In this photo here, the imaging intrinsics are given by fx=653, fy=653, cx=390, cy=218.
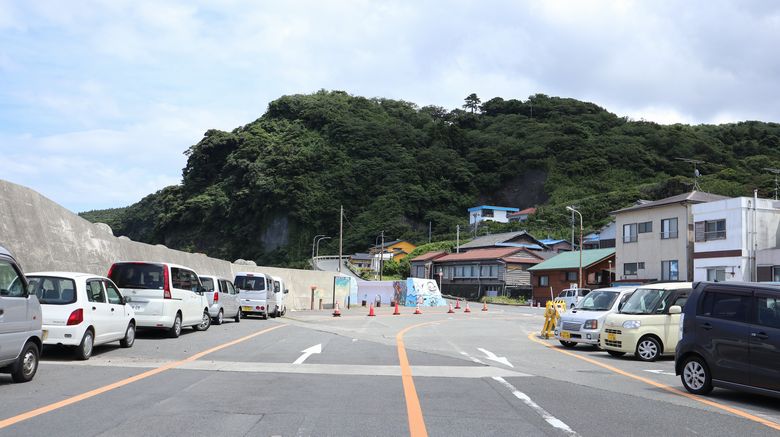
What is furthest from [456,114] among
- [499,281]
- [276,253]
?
[499,281]

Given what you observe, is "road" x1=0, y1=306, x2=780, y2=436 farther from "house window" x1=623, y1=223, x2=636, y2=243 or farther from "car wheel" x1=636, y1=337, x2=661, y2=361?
"house window" x1=623, y1=223, x2=636, y2=243

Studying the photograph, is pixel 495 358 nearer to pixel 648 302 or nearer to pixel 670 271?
pixel 648 302

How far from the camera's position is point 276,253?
96.6m

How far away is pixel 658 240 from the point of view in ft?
164

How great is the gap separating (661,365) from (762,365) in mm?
5740

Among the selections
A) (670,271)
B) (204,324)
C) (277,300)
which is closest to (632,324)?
(204,324)

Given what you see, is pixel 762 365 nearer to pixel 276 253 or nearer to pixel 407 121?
pixel 276 253

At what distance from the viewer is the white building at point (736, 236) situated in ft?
136

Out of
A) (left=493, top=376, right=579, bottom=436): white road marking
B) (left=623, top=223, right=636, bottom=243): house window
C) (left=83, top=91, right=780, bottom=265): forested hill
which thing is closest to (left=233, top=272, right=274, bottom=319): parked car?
(left=493, top=376, right=579, bottom=436): white road marking

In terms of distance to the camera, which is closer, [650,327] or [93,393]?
[93,393]

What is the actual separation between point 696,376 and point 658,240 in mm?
43088

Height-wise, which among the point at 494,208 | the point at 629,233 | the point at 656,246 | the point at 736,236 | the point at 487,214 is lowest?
the point at 656,246

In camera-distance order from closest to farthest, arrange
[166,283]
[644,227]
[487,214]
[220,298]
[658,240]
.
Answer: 1. [166,283]
2. [220,298]
3. [658,240]
4. [644,227]
5. [487,214]

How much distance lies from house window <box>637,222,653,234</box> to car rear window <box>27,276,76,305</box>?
46480 mm
